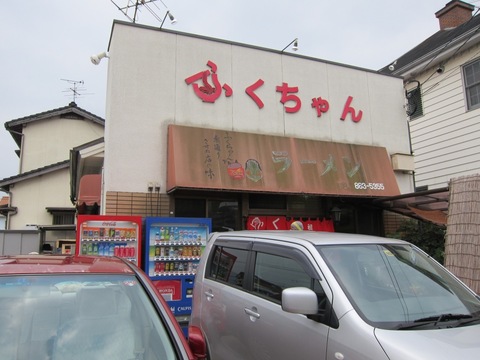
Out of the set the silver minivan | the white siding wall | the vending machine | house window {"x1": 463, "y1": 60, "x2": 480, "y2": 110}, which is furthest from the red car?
house window {"x1": 463, "y1": 60, "x2": 480, "y2": 110}

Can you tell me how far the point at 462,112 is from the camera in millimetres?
12242

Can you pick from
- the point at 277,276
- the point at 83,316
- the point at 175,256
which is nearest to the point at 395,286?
the point at 277,276

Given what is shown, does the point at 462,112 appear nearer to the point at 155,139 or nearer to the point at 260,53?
the point at 260,53

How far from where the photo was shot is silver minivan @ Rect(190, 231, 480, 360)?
2.59 m

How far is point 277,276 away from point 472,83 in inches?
445

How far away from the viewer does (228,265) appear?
15.1 ft

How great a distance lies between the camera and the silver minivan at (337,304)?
8.48 feet

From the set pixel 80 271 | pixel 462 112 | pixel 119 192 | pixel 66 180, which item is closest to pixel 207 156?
pixel 119 192

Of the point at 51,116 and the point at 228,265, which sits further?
the point at 51,116

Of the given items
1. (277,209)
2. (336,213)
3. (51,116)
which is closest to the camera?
(277,209)

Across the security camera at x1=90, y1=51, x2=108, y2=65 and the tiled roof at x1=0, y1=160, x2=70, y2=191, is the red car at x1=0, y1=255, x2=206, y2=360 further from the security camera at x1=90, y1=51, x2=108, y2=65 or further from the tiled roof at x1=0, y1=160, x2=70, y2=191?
the tiled roof at x1=0, y1=160, x2=70, y2=191

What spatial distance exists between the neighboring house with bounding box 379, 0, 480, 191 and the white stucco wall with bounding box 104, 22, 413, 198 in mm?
1677

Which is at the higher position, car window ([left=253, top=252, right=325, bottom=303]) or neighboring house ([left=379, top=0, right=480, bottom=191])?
neighboring house ([left=379, top=0, right=480, bottom=191])

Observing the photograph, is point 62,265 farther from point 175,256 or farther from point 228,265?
point 175,256
